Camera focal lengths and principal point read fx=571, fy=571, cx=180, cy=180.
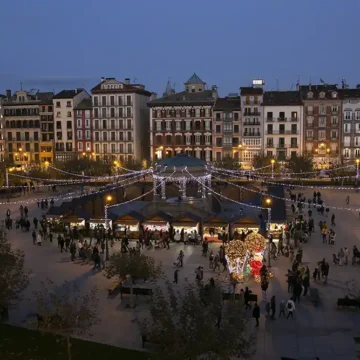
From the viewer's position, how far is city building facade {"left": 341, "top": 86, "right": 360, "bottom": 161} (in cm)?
7162

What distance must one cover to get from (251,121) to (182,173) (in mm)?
30737

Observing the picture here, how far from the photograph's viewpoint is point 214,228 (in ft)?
112

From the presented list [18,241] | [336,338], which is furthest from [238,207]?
[336,338]

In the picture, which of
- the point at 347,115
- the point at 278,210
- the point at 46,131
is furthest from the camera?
the point at 46,131

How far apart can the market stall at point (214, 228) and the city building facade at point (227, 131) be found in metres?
40.3

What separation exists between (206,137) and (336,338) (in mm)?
57893

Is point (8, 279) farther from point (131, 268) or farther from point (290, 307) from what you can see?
point (290, 307)

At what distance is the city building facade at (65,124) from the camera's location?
78375 mm

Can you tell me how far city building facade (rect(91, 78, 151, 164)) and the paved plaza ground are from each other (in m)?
44.2

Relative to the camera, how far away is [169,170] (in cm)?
4588

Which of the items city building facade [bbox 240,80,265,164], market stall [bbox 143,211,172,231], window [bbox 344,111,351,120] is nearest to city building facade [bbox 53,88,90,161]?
city building facade [bbox 240,80,265,164]

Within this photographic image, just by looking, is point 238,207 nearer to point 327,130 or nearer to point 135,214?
point 135,214

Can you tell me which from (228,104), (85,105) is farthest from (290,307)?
(85,105)

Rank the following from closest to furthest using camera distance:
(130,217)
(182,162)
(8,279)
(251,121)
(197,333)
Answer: (197,333), (8,279), (130,217), (182,162), (251,121)
